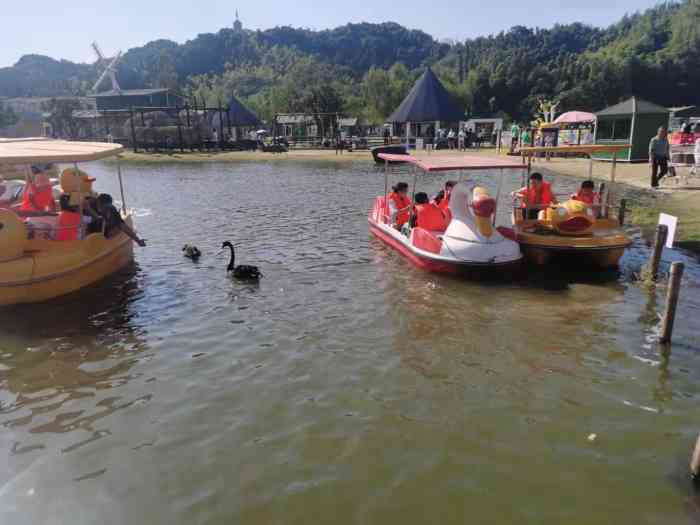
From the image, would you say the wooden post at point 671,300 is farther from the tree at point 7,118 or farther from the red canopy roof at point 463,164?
the tree at point 7,118

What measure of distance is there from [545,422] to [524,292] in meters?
4.48

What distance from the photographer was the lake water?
193 inches

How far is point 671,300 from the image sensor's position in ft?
23.9

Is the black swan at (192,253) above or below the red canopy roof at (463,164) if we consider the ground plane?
below

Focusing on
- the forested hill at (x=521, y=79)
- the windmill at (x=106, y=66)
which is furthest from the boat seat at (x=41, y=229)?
the windmill at (x=106, y=66)

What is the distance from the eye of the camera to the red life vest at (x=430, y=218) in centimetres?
1177

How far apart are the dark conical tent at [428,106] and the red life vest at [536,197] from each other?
32473 mm

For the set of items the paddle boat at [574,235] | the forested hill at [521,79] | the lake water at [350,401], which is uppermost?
the forested hill at [521,79]

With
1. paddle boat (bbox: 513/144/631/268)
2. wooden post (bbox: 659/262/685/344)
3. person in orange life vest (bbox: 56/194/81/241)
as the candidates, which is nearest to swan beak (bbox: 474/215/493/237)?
paddle boat (bbox: 513/144/631/268)

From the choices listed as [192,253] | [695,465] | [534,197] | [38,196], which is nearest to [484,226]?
[534,197]

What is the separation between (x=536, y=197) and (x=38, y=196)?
1142cm

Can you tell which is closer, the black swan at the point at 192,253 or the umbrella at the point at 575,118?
the black swan at the point at 192,253

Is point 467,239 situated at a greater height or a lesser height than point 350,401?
greater

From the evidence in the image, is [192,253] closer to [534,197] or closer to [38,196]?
[38,196]
